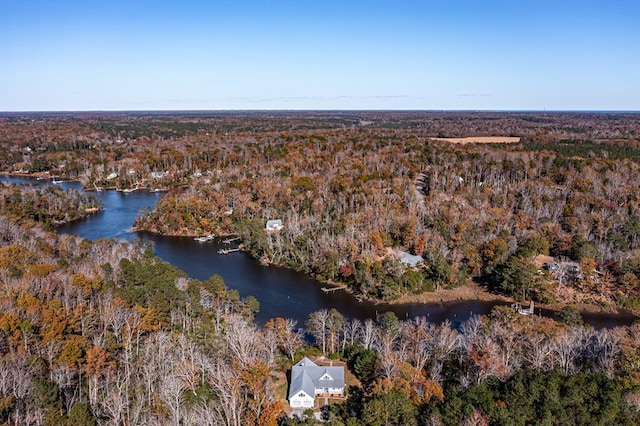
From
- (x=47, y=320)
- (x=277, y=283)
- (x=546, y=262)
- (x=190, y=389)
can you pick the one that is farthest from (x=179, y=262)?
(x=546, y=262)

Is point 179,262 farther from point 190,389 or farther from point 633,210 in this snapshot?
point 633,210

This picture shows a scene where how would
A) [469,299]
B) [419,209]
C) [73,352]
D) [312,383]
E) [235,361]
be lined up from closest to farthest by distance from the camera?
[235,361]
[312,383]
[73,352]
[469,299]
[419,209]

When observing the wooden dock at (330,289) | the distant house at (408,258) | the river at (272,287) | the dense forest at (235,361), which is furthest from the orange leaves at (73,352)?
the distant house at (408,258)

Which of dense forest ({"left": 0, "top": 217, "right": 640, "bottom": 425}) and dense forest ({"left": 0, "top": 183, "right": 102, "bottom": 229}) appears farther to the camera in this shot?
dense forest ({"left": 0, "top": 183, "right": 102, "bottom": 229})

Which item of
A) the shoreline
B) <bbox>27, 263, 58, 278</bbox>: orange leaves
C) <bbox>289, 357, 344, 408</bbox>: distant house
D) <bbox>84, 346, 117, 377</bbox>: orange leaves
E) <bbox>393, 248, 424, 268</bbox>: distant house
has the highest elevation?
<bbox>27, 263, 58, 278</bbox>: orange leaves

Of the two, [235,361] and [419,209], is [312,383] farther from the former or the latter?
[419,209]

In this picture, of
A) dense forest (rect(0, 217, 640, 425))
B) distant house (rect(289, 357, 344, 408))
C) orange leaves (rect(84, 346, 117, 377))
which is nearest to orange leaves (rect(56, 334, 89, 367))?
dense forest (rect(0, 217, 640, 425))

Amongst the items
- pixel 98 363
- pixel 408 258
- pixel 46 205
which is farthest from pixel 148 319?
pixel 46 205

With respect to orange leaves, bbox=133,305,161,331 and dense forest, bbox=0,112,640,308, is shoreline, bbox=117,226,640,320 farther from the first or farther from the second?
orange leaves, bbox=133,305,161,331
